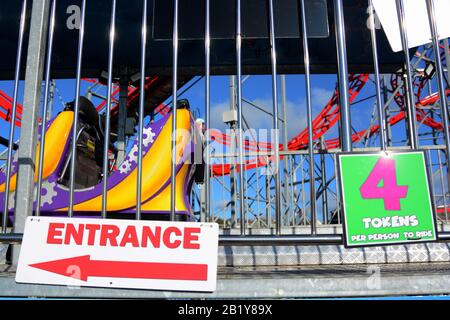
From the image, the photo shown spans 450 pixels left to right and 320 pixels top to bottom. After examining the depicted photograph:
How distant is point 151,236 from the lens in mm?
1323

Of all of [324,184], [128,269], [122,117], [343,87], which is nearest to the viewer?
[128,269]

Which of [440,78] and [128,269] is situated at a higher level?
[440,78]

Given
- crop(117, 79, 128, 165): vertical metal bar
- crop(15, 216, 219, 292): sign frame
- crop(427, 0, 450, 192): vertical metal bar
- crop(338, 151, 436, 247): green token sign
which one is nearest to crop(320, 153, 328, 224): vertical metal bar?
crop(117, 79, 128, 165): vertical metal bar

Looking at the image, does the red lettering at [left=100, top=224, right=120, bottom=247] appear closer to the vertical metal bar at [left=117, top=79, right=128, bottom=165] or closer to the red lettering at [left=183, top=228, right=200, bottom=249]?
the red lettering at [left=183, top=228, right=200, bottom=249]

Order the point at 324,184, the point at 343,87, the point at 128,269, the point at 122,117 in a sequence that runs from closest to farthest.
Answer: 1. the point at 128,269
2. the point at 343,87
3. the point at 324,184
4. the point at 122,117

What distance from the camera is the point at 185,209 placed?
271 cm

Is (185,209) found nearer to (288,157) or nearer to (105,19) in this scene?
(105,19)

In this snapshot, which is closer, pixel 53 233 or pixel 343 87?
pixel 53 233

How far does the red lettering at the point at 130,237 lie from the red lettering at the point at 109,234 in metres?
0.03

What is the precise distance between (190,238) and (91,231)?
353 millimetres

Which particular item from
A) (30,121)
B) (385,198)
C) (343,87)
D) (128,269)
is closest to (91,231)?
(128,269)

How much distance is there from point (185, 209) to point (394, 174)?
5.36ft

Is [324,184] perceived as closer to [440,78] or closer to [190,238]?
[440,78]

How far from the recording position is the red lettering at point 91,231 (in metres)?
1.32
